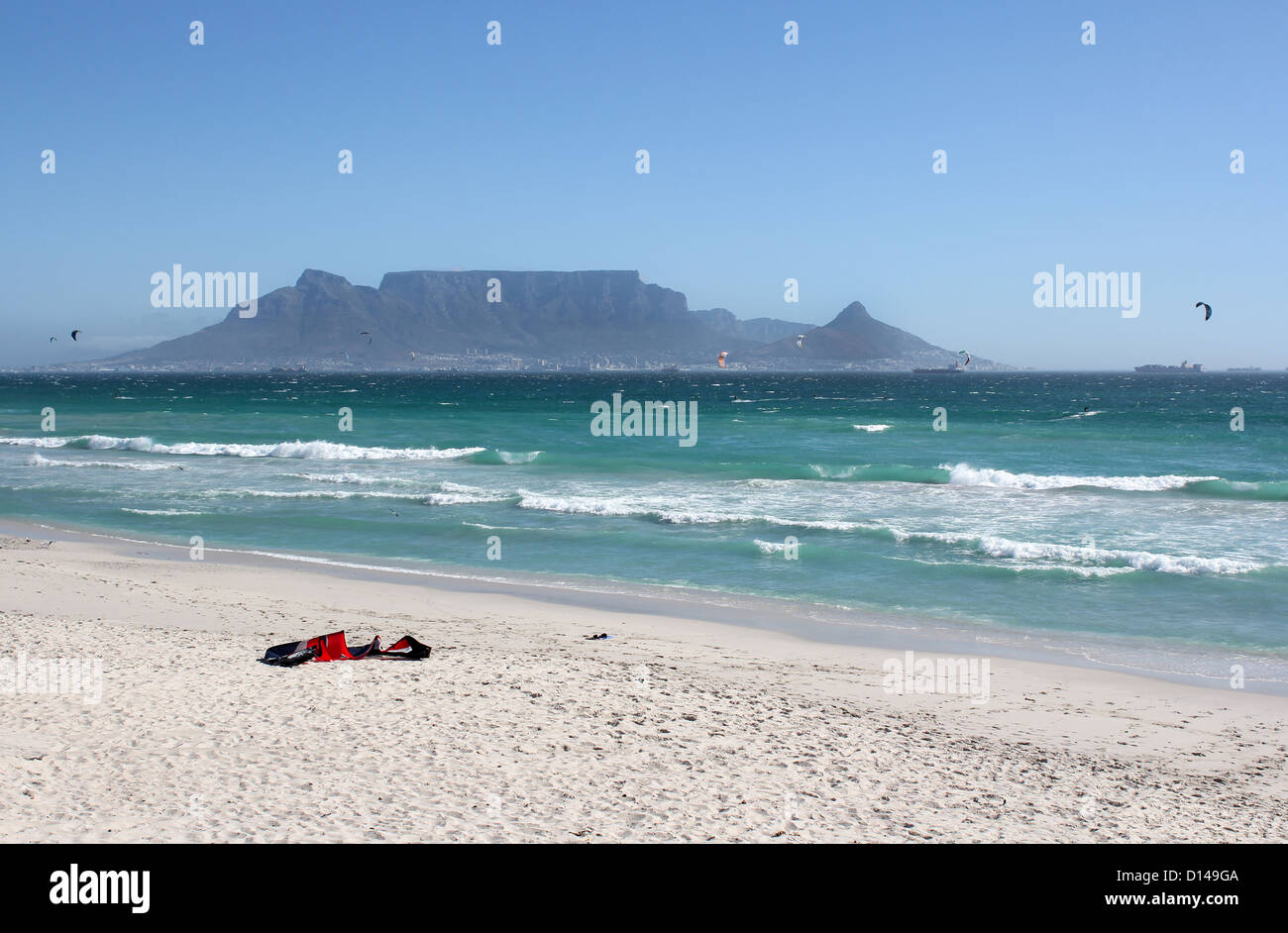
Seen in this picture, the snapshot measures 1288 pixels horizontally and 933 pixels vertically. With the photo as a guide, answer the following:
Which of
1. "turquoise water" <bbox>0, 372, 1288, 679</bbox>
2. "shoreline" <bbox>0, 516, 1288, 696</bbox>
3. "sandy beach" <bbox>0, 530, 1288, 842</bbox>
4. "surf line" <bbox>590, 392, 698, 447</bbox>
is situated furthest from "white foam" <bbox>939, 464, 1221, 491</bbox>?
"sandy beach" <bbox>0, 530, 1288, 842</bbox>

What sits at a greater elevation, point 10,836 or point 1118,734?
point 10,836

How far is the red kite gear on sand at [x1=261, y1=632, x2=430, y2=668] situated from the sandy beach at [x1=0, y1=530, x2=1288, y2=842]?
0.21 metres

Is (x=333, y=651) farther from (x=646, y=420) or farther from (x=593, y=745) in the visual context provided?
(x=646, y=420)

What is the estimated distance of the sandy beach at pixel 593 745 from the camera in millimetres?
5520

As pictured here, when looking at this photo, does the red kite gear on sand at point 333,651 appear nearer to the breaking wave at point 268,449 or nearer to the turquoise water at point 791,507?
the turquoise water at point 791,507

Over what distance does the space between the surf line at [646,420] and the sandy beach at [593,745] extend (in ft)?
95.2

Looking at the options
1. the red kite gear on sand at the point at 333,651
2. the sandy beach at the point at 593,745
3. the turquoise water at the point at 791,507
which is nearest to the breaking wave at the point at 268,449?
the turquoise water at the point at 791,507

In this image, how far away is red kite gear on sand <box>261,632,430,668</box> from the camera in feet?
29.9

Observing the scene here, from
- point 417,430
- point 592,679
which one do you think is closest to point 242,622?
point 592,679

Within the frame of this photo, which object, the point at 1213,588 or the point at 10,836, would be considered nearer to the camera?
the point at 10,836

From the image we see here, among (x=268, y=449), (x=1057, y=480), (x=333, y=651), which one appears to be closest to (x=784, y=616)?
(x=333, y=651)

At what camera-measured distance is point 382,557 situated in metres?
17.2
